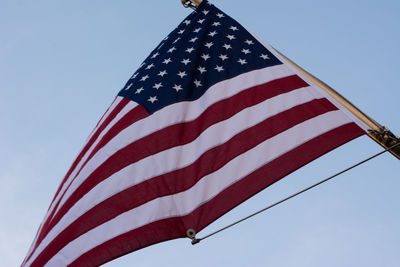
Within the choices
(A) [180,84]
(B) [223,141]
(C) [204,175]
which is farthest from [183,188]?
(A) [180,84]

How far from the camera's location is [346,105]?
6.50 metres

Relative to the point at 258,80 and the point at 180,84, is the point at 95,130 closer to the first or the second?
the point at 180,84

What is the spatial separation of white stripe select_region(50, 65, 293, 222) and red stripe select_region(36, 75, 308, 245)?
0.09m

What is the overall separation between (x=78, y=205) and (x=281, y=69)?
125 inches

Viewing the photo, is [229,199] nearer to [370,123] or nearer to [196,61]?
[370,123]

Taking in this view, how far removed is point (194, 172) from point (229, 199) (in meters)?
0.64

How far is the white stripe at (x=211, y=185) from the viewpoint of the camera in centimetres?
621

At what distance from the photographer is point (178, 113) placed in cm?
719

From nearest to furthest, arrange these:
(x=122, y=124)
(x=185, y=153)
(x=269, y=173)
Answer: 1. (x=269, y=173)
2. (x=185, y=153)
3. (x=122, y=124)

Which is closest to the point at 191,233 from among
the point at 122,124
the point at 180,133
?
the point at 180,133

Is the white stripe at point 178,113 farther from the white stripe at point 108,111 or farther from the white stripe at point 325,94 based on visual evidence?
the white stripe at point 108,111

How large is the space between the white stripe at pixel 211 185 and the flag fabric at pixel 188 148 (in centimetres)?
1

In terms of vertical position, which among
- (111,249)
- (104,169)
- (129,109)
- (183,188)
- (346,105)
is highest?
(129,109)

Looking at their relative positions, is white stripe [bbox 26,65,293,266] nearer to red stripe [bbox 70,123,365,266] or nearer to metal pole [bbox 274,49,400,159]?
metal pole [bbox 274,49,400,159]
